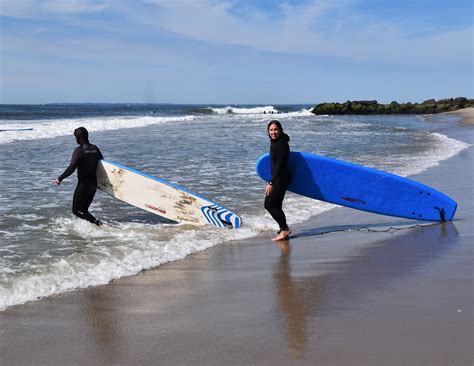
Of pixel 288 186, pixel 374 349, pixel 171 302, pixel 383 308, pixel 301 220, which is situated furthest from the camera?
pixel 301 220

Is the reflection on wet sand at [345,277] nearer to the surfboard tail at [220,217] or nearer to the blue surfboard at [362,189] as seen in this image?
the blue surfboard at [362,189]

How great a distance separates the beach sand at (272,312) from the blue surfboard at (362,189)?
1.07m

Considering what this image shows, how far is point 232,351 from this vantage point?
3152mm

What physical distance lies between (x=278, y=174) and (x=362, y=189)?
51.8 inches

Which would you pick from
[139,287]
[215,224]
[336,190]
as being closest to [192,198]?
[215,224]

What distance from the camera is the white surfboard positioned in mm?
6895

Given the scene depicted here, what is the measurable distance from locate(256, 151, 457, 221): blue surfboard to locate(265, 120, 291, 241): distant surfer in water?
0.53 metres

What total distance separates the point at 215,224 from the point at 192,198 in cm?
47

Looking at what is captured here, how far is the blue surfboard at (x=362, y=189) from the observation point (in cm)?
682

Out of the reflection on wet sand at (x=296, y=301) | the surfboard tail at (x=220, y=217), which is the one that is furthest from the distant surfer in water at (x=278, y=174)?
the reflection on wet sand at (x=296, y=301)

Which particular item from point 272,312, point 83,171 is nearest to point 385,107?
point 83,171

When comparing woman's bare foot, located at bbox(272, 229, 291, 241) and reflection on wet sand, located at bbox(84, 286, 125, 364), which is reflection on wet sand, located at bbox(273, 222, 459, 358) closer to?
woman's bare foot, located at bbox(272, 229, 291, 241)

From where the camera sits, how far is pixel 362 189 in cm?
697

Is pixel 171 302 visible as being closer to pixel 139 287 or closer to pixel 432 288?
pixel 139 287
